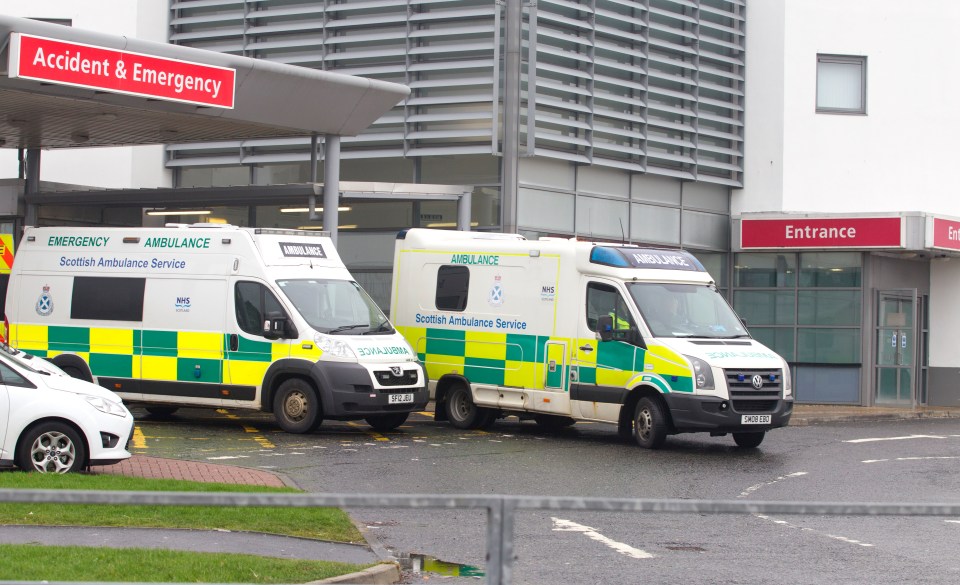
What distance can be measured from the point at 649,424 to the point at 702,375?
0.91 m

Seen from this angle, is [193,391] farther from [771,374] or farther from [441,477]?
[771,374]

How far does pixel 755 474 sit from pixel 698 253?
44.8 ft

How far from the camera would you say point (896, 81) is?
28.0 m

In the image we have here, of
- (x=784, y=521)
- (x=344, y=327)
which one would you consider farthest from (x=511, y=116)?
(x=784, y=521)

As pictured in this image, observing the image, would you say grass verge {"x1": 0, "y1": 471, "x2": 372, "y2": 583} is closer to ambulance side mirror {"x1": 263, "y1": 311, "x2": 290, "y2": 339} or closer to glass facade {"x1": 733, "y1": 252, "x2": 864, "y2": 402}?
ambulance side mirror {"x1": 263, "y1": 311, "x2": 290, "y2": 339}

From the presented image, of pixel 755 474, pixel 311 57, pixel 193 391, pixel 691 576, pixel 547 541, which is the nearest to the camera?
pixel 691 576

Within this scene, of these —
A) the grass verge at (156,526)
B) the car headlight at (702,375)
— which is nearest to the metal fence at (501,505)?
the grass verge at (156,526)

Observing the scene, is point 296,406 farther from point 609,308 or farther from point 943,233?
point 943,233

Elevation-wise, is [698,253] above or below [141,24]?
below

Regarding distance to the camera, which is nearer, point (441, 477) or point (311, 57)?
point (441, 477)

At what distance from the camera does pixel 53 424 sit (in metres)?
12.0

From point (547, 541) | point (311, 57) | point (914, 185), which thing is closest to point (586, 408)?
point (547, 541)

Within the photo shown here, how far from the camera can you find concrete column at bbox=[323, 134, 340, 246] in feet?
70.2

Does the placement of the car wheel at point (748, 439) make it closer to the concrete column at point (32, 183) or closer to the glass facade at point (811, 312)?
the glass facade at point (811, 312)
